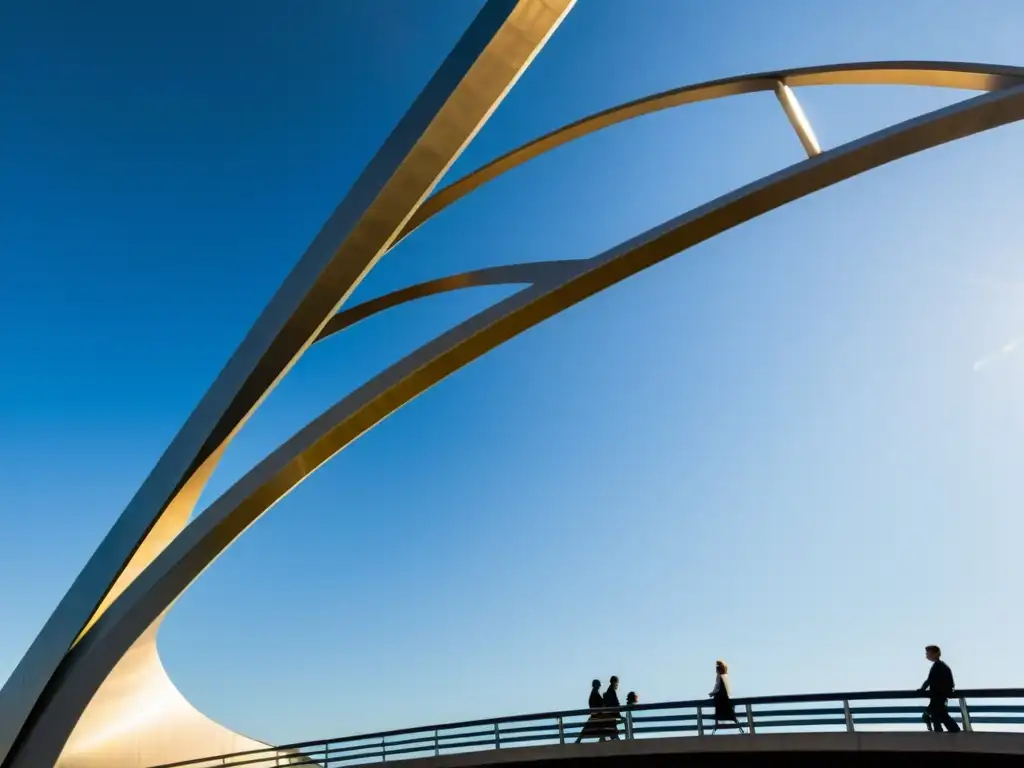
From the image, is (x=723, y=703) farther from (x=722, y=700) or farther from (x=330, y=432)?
(x=330, y=432)

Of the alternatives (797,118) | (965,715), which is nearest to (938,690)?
(965,715)

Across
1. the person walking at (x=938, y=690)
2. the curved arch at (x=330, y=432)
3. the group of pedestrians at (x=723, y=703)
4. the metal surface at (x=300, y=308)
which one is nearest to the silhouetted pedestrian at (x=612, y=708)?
the group of pedestrians at (x=723, y=703)

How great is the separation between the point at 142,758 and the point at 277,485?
6201mm

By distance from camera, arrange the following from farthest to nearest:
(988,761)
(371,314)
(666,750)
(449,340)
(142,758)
Result: (371,314) → (142,758) → (449,340) → (666,750) → (988,761)

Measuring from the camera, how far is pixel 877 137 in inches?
392

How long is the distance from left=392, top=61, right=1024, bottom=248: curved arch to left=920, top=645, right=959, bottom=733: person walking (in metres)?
6.57

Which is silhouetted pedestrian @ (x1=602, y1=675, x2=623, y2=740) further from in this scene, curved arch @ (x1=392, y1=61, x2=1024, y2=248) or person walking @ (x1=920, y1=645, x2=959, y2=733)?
curved arch @ (x1=392, y1=61, x2=1024, y2=248)

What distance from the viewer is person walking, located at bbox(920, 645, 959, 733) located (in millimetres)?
8734

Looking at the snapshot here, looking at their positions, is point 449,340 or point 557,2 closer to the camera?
point 557,2

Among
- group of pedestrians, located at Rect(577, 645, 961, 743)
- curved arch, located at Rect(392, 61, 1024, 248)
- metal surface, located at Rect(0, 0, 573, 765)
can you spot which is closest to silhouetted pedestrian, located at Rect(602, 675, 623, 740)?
group of pedestrians, located at Rect(577, 645, 961, 743)

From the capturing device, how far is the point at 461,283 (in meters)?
15.0

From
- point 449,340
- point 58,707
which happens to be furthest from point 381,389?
point 58,707

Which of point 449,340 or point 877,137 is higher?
point 877,137

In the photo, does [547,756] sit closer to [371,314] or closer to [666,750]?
[666,750]
